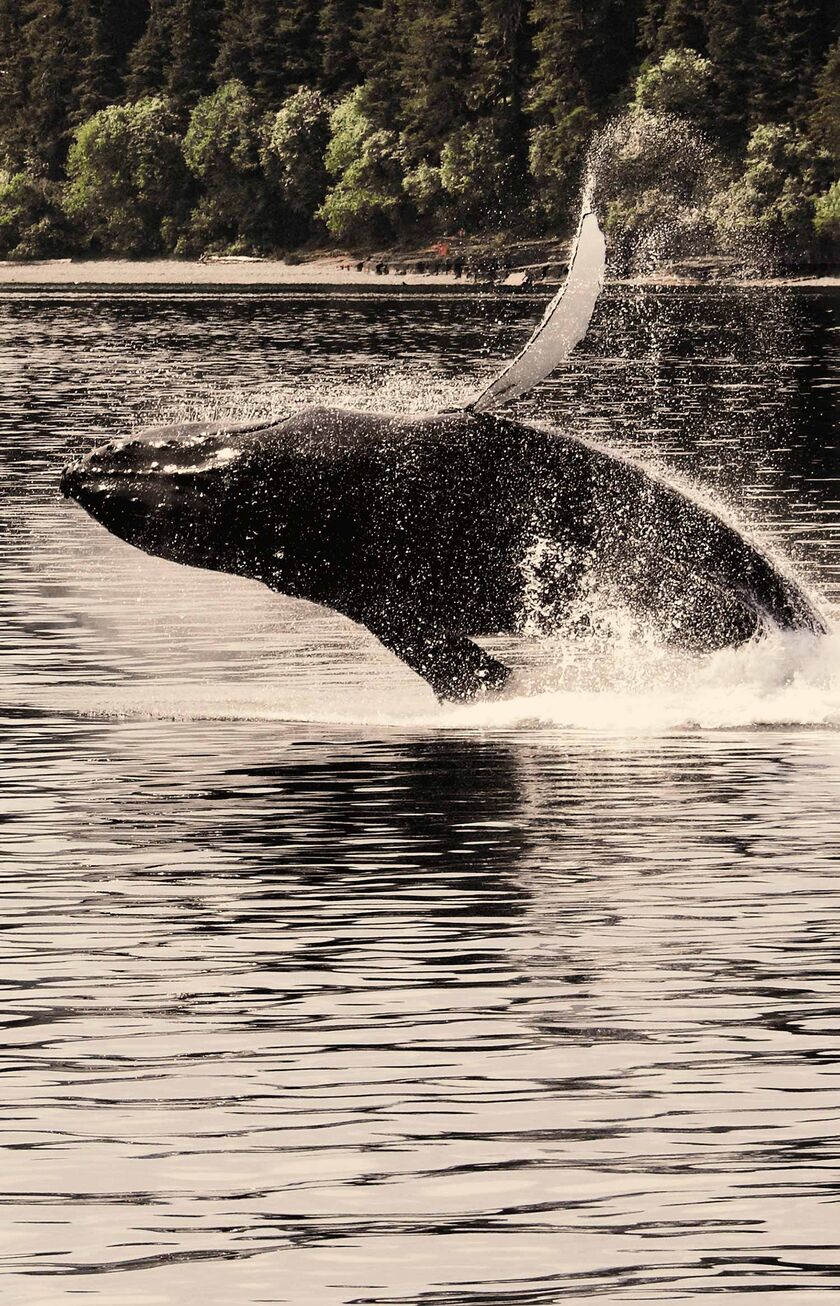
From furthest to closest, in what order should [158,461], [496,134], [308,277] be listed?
1. [308,277]
2. [496,134]
3. [158,461]

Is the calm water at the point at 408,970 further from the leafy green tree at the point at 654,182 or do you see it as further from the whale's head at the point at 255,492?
the leafy green tree at the point at 654,182

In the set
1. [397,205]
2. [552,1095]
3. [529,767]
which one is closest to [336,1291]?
[552,1095]

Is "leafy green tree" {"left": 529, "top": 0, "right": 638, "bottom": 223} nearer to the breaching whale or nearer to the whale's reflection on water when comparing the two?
the breaching whale

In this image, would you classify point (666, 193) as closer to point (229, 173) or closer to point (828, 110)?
point (828, 110)

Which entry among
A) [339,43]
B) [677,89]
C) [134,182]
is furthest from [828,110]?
[134,182]

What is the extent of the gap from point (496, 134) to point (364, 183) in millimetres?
10033

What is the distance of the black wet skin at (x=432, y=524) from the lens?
63.7 ft

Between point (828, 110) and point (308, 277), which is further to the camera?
point (308, 277)

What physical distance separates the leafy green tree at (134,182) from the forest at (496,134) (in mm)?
158

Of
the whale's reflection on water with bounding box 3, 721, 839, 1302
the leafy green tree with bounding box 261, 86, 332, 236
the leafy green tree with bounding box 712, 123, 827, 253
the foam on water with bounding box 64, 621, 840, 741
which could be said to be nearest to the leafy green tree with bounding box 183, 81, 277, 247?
the leafy green tree with bounding box 261, 86, 332, 236

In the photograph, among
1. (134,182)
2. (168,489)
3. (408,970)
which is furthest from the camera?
(134,182)

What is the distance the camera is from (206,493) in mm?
20031

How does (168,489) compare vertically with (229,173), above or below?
below

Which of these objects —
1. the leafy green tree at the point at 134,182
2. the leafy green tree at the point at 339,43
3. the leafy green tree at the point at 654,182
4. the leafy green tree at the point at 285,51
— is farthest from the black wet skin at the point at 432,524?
the leafy green tree at the point at 285,51
